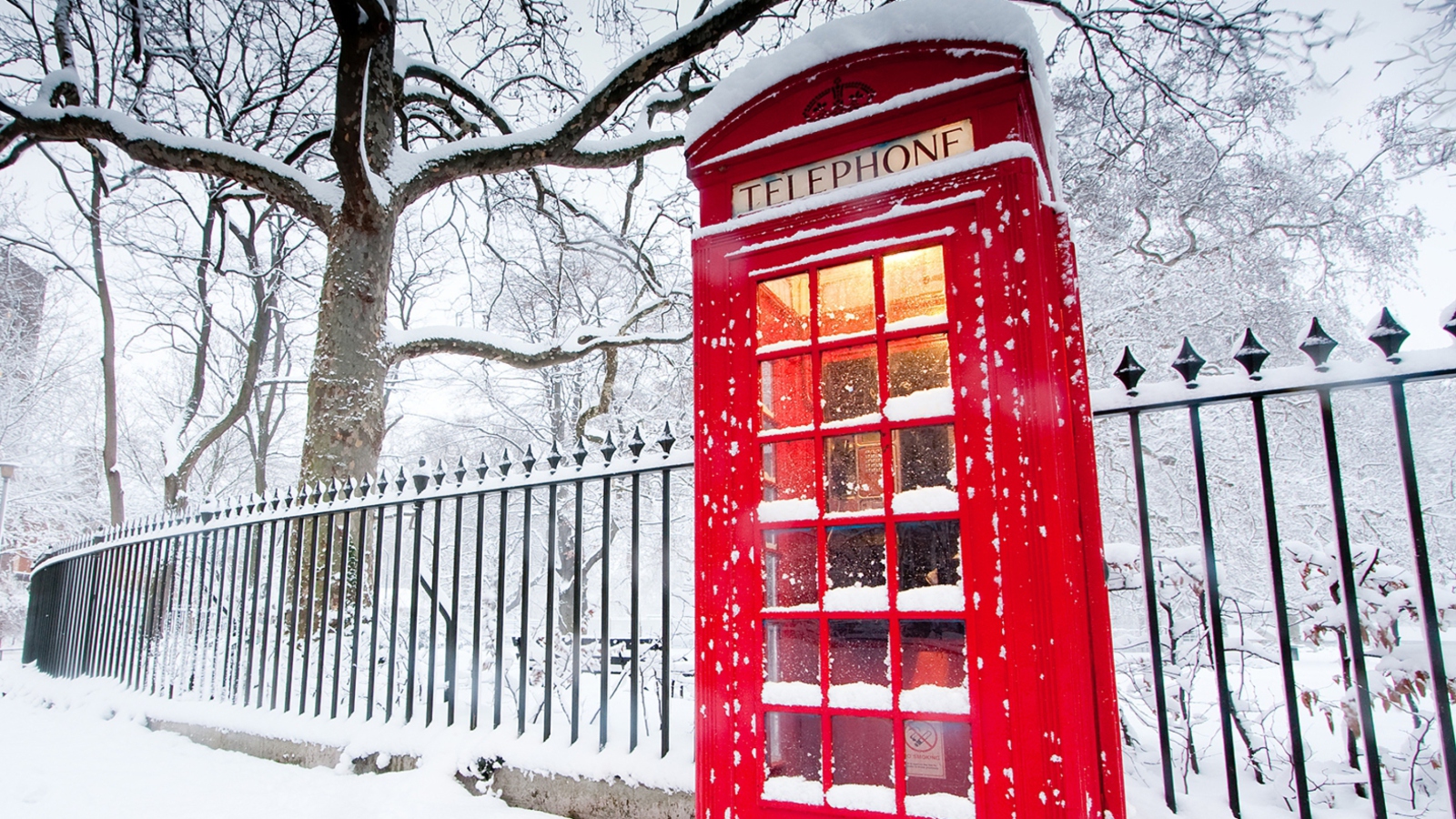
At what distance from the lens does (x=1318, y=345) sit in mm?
2129

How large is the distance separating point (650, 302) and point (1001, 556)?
9412 millimetres

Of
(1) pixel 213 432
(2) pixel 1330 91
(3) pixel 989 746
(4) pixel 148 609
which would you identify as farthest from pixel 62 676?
(2) pixel 1330 91

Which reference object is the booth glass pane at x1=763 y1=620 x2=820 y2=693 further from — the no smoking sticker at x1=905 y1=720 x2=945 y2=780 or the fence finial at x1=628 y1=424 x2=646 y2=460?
the fence finial at x1=628 y1=424 x2=646 y2=460

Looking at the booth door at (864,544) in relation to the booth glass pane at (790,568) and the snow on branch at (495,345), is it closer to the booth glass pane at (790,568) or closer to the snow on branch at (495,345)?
the booth glass pane at (790,568)

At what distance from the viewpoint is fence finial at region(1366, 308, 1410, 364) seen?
2062 mm

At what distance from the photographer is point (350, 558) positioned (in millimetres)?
5516

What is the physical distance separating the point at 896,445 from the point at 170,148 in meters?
6.88

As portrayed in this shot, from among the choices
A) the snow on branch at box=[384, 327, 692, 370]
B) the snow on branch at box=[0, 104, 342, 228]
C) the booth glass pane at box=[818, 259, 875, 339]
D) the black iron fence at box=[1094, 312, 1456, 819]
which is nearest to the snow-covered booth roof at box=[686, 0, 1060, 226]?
the booth glass pane at box=[818, 259, 875, 339]

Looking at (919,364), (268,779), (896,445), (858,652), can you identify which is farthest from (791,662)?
(268,779)

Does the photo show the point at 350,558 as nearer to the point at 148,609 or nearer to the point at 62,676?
the point at 148,609

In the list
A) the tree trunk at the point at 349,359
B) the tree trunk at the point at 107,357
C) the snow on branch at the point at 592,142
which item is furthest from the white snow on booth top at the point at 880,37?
the tree trunk at the point at 107,357

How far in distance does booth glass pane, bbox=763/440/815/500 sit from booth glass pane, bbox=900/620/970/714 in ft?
1.66

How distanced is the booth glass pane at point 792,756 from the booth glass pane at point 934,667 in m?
0.33

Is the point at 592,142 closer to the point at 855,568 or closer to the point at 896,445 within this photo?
the point at 896,445
